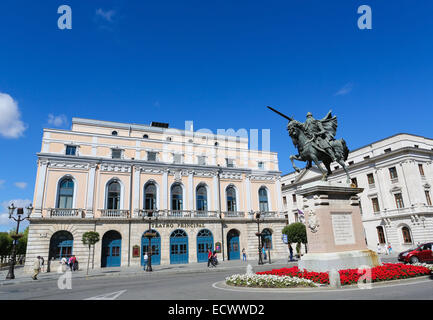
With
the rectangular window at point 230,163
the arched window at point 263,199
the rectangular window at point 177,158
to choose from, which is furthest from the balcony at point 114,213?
the arched window at point 263,199

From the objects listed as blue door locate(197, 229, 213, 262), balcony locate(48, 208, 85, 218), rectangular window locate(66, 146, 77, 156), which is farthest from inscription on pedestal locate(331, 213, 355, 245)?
rectangular window locate(66, 146, 77, 156)

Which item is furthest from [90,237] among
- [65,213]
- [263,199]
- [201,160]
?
[263,199]

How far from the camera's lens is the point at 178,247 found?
103ft

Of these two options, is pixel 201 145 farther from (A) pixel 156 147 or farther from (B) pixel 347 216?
(B) pixel 347 216

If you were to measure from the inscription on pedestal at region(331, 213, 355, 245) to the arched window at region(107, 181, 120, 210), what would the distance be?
80.9ft

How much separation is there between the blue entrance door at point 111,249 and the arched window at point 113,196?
2750 mm

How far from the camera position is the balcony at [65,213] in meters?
27.6

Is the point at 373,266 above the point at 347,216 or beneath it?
beneath

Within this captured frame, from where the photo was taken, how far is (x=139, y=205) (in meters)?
31.0

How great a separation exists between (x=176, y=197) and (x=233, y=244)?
8.93 m

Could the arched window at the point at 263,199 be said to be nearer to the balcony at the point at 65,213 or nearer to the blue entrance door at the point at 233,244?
the blue entrance door at the point at 233,244

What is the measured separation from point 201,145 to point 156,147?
19.0ft

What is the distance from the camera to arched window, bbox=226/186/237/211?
3603 centimetres
